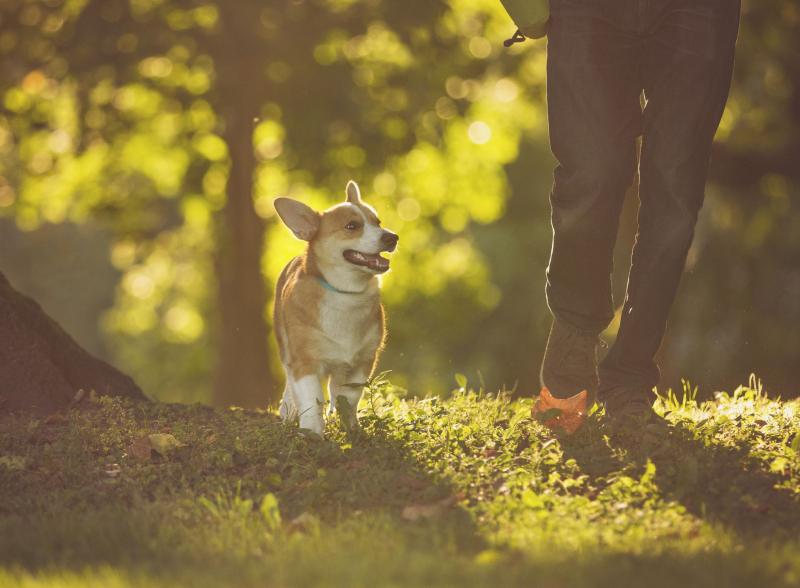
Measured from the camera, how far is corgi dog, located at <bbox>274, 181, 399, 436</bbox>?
19.9 feet

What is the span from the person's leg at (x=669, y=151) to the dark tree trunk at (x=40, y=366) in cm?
313

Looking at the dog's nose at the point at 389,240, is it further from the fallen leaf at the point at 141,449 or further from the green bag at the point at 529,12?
the fallen leaf at the point at 141,449

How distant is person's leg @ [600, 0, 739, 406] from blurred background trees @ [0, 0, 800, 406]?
2.29 meters

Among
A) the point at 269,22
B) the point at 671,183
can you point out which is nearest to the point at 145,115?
the point at 269,22

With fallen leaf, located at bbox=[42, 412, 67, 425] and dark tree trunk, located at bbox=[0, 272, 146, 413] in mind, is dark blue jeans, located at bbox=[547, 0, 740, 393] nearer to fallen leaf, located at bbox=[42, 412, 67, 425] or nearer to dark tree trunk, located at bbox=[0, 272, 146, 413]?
fallen leaf, located at bbox=[42, 412, 67, 425]

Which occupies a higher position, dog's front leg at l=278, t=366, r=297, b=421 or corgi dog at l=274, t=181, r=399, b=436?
corgi dog at l=274, t=181, r=399, b=436

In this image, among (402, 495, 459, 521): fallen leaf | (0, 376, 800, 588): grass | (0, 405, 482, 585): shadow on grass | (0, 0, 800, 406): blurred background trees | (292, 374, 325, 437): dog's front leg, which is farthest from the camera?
(0, 0, 800, 406): blurred background trees

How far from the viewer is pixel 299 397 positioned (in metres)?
5.93

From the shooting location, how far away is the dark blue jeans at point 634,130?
5.29 meters

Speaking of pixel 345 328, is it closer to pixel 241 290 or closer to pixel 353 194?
pixel 353 194

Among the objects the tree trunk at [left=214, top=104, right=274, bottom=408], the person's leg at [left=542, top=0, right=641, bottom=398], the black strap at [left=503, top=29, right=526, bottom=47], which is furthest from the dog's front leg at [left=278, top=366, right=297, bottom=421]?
the tree trunk at [left=214, top=104, right=274, bottom=408]

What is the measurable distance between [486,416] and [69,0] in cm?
848

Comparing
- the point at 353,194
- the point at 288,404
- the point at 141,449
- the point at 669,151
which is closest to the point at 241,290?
the point at 353,194

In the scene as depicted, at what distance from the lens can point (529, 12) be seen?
5.44 metres
